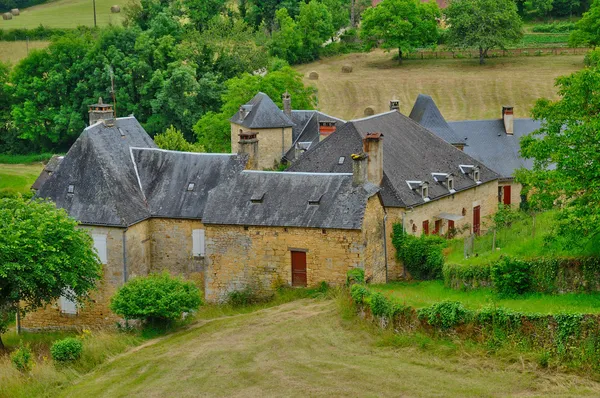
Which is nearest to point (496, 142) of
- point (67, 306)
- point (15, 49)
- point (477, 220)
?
point (477, 220)

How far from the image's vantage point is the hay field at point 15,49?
86.8 m

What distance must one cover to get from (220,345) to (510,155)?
83.6ft

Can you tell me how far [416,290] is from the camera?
110ft

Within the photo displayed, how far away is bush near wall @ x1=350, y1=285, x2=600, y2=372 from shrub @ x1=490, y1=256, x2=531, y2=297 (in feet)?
9.07

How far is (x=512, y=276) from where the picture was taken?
93.3 ft

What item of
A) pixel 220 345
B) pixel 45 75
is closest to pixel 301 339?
pixel 220 345

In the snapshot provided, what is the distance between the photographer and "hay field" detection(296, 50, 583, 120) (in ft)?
237

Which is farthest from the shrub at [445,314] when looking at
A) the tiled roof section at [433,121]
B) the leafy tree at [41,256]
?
the tiled roof section at [433,121]

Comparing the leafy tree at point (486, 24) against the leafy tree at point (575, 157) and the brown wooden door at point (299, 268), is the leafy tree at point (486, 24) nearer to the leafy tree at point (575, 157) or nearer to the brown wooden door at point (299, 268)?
the brown wooden door at point (299, 268)

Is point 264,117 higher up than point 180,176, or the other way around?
point 264,117

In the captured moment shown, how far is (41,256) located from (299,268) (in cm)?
903

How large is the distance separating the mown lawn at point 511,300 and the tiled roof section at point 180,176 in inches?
397

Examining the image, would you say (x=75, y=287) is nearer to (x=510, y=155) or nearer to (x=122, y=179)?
(x=122, y=179)

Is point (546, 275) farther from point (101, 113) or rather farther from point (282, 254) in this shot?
point (101, 113)
